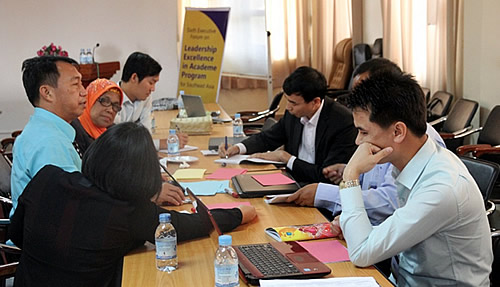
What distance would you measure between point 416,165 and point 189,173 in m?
1.82

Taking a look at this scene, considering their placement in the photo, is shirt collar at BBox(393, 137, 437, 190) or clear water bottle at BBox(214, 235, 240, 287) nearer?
clear water bottle at BBox(214, 235, 240, 287)

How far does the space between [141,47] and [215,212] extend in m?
6.09

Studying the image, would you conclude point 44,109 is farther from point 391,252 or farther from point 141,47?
point 141,47

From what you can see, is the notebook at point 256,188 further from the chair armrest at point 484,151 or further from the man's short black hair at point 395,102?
the chair armrest at point 484,151

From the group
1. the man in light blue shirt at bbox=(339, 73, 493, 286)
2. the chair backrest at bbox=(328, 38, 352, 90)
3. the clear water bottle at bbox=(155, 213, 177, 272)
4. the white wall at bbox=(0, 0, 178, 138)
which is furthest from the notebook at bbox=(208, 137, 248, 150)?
the chair backrest at bbox=(328, 38, 352, 90)

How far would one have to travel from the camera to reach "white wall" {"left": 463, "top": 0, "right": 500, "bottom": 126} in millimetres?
5203

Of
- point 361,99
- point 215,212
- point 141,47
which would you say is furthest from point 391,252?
point 141,47

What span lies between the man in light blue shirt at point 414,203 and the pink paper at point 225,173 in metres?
1.46

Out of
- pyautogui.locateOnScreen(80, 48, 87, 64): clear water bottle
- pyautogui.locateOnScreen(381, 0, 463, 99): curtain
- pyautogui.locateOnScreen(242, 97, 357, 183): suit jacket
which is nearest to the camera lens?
pyautogui.locateOnScreen(242, 97, 357, 183): suit jacket

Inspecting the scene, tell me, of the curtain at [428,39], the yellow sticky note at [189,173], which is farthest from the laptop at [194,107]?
the curtain at [428,39]

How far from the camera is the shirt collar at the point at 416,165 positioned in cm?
187

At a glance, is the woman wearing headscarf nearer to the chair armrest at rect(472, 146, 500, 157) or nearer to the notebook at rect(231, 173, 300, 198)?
the notebook at rect(231, 173, 300, 198)

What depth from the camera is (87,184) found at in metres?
2.04

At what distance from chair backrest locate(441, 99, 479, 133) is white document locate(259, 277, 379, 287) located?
12.4 feet
